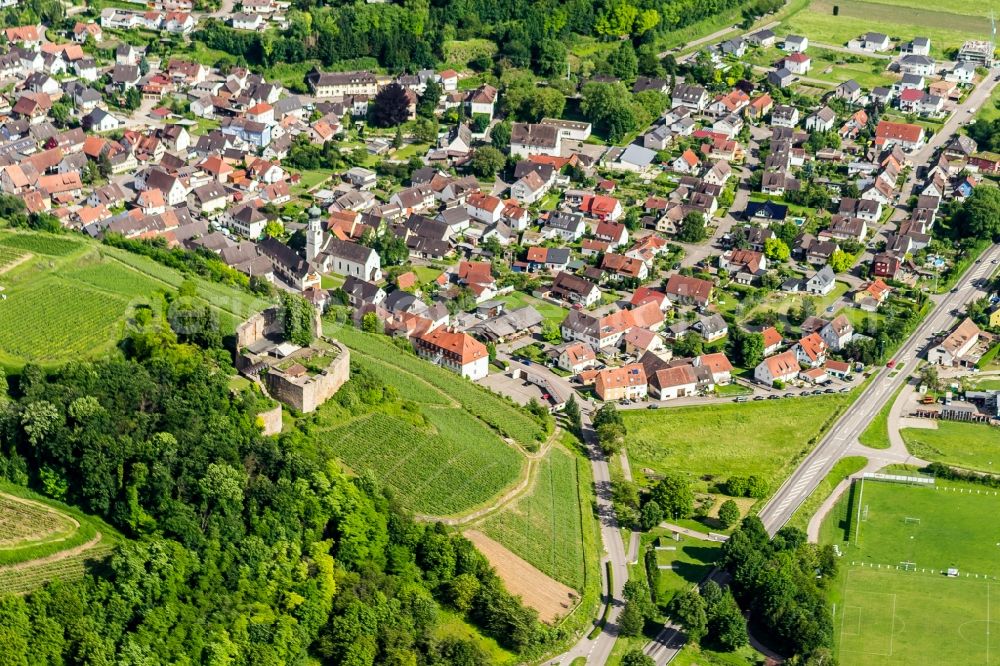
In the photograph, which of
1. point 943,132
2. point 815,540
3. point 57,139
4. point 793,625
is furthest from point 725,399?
point 57,139

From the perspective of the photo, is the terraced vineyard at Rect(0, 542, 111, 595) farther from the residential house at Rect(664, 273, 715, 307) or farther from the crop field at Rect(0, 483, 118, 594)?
the residential house at Rect(664, 273, 715, 307)

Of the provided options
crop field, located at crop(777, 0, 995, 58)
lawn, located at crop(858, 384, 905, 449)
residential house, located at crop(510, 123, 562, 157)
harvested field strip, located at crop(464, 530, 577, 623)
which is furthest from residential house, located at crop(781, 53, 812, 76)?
harvested field strip, located at crop(464, 530, 577, 623)

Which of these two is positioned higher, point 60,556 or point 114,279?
point 114,279

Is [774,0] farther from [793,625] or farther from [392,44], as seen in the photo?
[793,625]

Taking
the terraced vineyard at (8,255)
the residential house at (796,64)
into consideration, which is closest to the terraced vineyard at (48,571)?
the terraced vineyard at (8,255)

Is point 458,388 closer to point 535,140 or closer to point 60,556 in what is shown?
point 60,556

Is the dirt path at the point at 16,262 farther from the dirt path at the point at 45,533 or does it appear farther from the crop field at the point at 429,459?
the crop field at the point at 429,459

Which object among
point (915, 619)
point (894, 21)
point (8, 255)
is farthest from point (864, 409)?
point (894, 21)

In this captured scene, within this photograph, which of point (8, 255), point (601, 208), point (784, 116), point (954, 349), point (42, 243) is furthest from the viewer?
point (784, 116)
